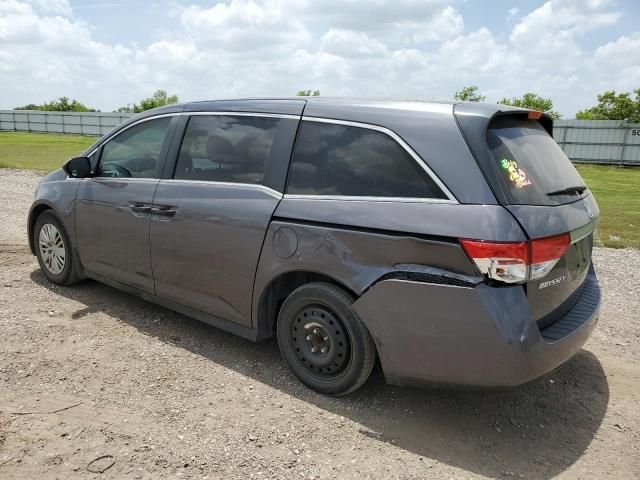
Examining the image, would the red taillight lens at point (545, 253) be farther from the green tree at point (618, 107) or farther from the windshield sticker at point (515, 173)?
the green tree at point (618, 107)

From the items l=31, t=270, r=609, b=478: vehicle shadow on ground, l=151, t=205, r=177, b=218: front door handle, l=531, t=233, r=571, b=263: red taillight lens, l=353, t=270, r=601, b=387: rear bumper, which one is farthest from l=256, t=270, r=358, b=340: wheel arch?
l=531, t=233, r=571, b=263: red taillight lens

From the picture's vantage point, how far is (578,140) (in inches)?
1135

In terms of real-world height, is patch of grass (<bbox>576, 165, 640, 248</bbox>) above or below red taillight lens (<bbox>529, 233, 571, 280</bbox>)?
below

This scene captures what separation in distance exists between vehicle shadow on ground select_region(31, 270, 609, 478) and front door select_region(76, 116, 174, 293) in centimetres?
69

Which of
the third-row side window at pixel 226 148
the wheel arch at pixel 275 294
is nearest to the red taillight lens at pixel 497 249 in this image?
the wheel arch at pixel 275 294

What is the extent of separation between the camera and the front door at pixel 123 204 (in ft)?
13.8

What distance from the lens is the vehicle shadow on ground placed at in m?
2.86

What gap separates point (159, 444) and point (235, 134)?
210cm

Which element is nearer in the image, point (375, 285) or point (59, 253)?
point (375, 285)

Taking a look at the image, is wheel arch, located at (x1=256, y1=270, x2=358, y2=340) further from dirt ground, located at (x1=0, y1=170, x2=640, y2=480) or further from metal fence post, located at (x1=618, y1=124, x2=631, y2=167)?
metal fence post, located at (x1=618, y1=124, x2=631, y2=167)

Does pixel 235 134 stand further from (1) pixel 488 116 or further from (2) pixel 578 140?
(2) pixel 578 140

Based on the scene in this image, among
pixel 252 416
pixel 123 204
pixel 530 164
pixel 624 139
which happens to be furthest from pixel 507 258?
pixel 624 139

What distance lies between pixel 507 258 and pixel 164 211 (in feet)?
8.31

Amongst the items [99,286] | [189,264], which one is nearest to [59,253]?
[99,286]
